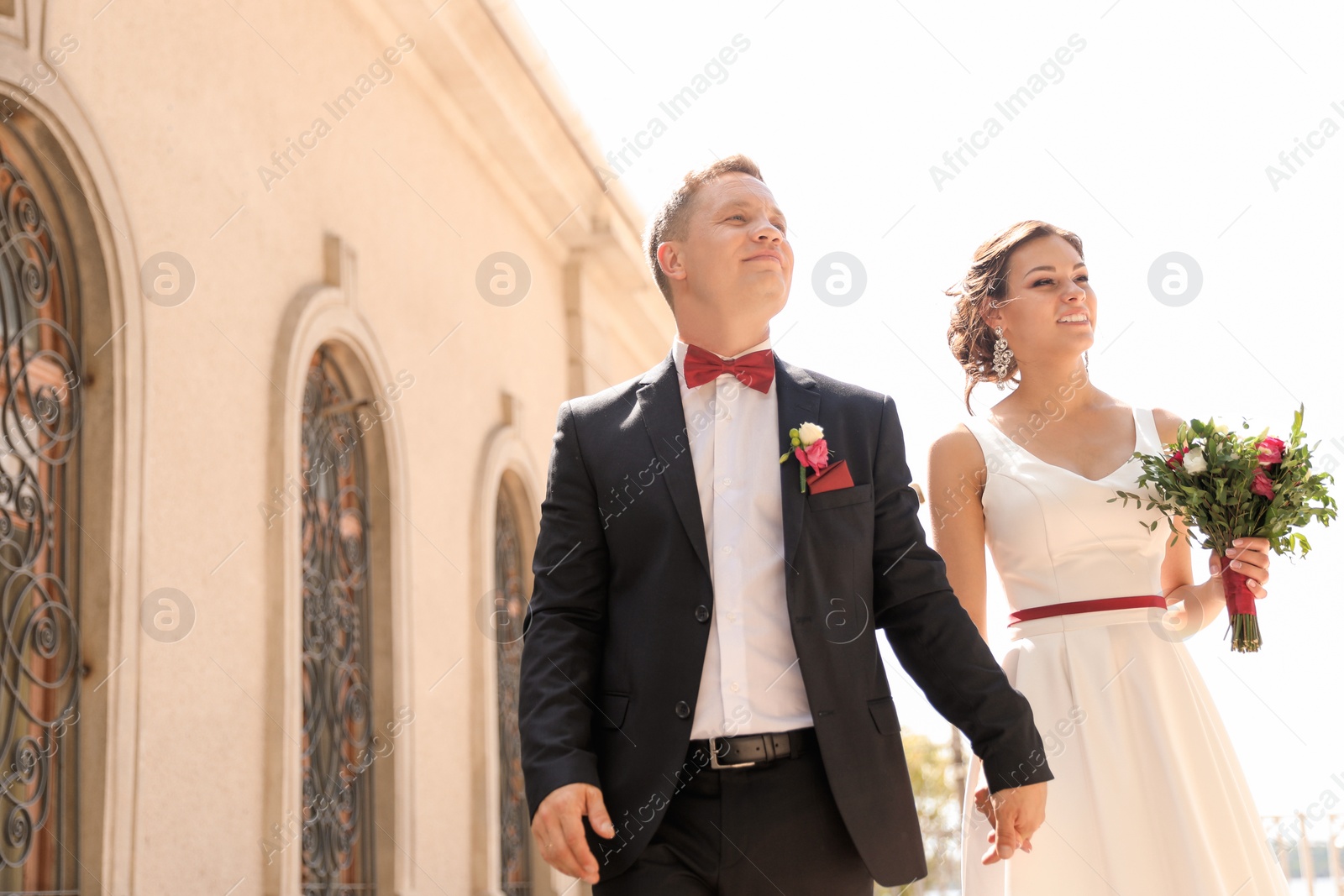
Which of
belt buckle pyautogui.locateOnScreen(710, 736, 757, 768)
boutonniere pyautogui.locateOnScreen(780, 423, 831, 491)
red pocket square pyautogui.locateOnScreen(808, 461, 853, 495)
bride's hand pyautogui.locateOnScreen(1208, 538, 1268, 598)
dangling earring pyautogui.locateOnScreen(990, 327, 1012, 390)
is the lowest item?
belt buckle pyautogui.locateOnScreen(710, 736, 757, 768)

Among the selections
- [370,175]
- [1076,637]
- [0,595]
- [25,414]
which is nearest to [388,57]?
[370,175]

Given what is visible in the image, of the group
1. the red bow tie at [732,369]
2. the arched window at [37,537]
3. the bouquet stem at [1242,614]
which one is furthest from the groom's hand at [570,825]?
the arched window at [37,537]

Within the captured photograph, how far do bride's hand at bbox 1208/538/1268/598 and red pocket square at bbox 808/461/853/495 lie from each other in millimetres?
1475

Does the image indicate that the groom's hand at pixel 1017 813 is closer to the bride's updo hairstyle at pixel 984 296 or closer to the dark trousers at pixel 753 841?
the dark trousers at pixel 753 841

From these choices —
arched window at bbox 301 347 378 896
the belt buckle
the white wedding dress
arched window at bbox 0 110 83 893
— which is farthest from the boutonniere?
arched window at bbox 301 347 378 896

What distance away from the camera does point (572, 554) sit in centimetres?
319

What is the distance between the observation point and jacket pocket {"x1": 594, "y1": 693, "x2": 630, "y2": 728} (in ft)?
9.86

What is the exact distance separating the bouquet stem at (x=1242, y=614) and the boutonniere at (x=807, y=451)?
1.54 meters

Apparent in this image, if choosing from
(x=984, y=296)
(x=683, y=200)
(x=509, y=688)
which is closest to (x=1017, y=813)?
(x=683, y=200)

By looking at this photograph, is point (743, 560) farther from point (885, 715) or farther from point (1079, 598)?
point (1079, 598)

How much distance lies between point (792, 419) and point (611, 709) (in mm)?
835

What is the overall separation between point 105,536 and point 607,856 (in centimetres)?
335

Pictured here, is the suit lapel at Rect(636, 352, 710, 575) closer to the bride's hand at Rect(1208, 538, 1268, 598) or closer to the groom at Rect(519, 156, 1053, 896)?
the groom at Rect(519, 156, 1053, 896)

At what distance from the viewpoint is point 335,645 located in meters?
7.77
